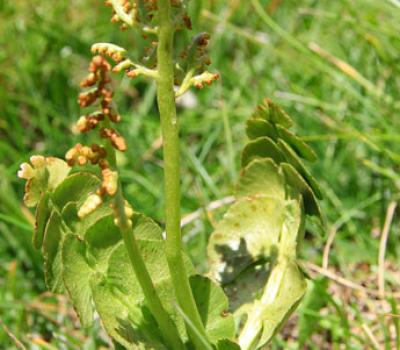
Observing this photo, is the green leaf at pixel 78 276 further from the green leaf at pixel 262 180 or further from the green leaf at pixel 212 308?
the green leaf at pixel 262 180

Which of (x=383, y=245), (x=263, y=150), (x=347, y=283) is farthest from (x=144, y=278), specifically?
(x=383, y=245)

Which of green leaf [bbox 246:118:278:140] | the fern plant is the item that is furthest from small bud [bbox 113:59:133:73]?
green leaf [bbox 246:118:278:140]

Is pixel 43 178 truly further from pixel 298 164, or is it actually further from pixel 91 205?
pixel 298 164

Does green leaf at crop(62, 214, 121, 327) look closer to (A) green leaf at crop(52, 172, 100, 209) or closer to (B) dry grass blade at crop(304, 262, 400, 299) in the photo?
(A) green leaf at crop(52, 172, 100, 209)

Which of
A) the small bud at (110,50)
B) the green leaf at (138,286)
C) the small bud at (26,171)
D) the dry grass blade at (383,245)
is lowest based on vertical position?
the dry grass blade at (383,245)

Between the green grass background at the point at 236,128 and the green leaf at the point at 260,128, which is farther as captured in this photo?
the green grass background at the point at 236,128

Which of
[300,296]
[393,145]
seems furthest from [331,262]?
[300,296]

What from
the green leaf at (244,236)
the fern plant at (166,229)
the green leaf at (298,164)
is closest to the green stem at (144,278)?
the fern plant at (166,229)
